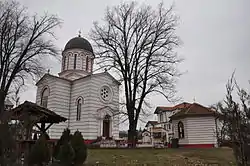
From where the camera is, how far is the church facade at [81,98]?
27500 mm

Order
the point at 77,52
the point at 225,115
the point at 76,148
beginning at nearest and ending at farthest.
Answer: the point at 225,115 → the point at 76,148 → the point at 77,52

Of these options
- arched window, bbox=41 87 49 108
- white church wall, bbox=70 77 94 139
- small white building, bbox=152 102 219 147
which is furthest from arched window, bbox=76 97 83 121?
small white building, bbox=152 102 219 147

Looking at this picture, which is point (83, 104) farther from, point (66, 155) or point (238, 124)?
point (238, 124)

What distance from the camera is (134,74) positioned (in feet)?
70.1

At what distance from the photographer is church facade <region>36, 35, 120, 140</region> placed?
2750 cm

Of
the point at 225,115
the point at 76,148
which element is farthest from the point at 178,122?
the point at 225,115

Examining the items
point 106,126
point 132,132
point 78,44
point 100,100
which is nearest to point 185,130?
point 132,132

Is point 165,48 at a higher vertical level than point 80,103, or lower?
higher

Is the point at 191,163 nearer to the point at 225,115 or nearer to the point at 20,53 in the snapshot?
the point at 225,115

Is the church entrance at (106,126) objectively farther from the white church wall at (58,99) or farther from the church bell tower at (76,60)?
the church bell tower at (76,60)

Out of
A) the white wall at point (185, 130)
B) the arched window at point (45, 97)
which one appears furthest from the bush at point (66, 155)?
the arched window at point (45, 97)

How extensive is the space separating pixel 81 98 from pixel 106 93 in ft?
11.0

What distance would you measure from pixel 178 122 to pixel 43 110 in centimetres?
1657

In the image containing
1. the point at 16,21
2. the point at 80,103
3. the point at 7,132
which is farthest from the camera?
the point at 80,103
